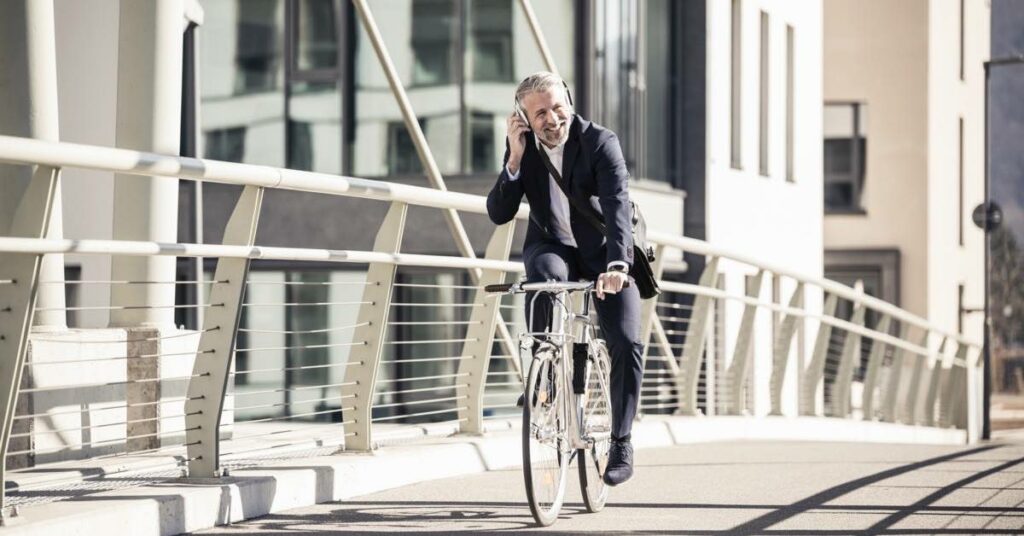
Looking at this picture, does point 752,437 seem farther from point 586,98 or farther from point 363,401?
point 586,98

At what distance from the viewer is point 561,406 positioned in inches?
250

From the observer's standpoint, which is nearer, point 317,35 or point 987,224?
point 317,35

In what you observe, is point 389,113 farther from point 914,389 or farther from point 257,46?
point 914,389

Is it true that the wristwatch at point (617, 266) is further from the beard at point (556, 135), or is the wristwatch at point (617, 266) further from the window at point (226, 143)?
the window at point (226, 143)

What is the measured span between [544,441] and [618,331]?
24.4 inches

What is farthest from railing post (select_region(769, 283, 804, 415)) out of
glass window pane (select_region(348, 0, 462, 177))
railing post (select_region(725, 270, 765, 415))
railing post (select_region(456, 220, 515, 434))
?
glass window pane (select_region(348, 0, 462, 177))

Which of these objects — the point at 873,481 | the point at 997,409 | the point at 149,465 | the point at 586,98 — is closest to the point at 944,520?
the point at 873,481

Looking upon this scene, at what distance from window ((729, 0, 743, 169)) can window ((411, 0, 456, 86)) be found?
231 inches

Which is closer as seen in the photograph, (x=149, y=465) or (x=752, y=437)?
→ (x=149, y=465)

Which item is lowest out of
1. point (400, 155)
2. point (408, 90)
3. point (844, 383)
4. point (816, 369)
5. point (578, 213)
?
point (844, 383)

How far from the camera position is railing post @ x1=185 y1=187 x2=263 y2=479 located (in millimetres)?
6297

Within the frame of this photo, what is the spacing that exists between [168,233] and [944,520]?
3.90 meters

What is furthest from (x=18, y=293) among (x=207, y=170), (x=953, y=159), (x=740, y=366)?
(x=953, y=159)

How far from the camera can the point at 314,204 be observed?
20703 millimetres
